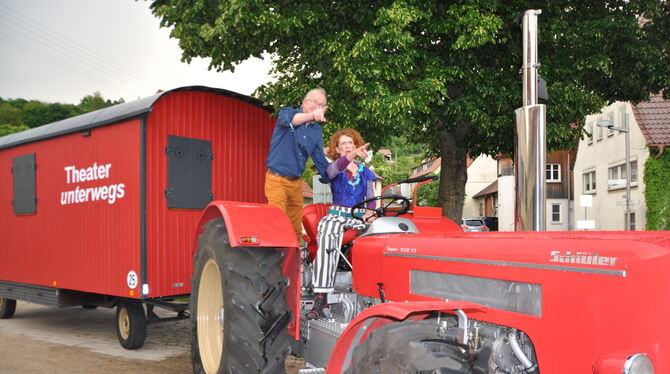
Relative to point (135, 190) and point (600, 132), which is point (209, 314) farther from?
point (600, 132)

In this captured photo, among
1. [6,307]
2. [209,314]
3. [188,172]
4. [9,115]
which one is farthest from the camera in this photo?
[9,115]

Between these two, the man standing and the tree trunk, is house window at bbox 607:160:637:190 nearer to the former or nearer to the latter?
the tree trunk

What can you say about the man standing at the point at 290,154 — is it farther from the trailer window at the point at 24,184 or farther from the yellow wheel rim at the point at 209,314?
the trailer window at the point at 24,184

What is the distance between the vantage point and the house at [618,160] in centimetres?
2191

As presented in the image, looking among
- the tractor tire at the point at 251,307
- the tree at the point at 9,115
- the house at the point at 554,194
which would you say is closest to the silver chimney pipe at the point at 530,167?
the tractor tire at the point at 251,307

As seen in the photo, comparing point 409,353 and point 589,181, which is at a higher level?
point 589,181

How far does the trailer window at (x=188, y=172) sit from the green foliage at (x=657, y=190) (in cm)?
1942

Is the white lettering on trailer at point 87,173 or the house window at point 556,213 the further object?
the house window at point 556,213

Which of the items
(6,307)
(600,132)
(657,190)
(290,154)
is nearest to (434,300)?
(290,154)

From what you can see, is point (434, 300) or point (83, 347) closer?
point (434, 300)

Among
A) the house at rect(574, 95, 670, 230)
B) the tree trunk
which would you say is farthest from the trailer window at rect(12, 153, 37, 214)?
the house at rect(574, 95, 670, 230)

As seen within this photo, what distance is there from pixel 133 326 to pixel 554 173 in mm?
40751

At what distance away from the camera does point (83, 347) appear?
6.84m

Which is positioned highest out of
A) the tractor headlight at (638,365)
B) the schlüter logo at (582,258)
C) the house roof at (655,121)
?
the house roof at (655,121)
